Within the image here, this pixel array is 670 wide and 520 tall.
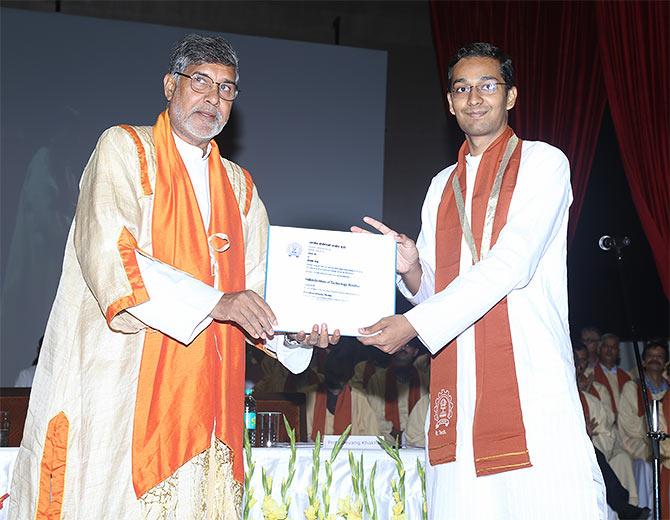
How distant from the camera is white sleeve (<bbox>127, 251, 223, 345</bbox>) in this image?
2596mm

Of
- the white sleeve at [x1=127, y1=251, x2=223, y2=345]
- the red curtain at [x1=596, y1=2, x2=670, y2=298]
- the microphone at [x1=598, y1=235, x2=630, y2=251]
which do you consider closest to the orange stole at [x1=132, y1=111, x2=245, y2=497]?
the white sleeve at [x1=127, y1=251, x2=223, y2=345]

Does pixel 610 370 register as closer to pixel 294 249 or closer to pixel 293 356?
pixel 293 356

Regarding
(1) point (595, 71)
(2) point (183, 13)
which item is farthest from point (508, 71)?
(2) point (183, 13)

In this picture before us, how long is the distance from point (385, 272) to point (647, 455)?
632 centimetres

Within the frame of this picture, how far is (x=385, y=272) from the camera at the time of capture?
113 inches

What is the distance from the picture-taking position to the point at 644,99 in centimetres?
533

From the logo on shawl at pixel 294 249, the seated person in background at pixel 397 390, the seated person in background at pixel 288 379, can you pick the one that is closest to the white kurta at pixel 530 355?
the logo on shawl at pixel 294 249

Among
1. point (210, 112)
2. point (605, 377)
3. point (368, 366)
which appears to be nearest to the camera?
point (210, 112)

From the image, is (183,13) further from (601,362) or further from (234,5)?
(601,362)

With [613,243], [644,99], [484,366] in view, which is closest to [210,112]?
[484,366]

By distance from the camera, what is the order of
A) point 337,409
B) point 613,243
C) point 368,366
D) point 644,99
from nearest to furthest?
point 613,243 → point 644,99 → point 337,409 → point 368,366

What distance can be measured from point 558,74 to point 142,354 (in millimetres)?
4386

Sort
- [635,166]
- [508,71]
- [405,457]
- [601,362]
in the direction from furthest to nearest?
1. [601,362]
2. [635,166]
3. [405,457]
4. [508,71]

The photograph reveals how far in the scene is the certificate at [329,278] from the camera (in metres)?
2.78
